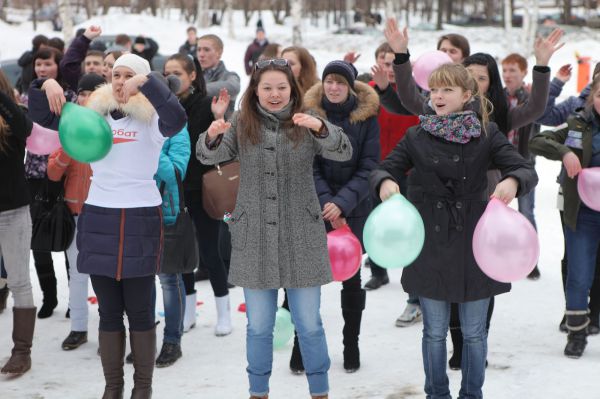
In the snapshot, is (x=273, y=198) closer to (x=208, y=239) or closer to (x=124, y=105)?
(x=124, y=105)

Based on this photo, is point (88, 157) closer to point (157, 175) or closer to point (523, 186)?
point (157, 175)

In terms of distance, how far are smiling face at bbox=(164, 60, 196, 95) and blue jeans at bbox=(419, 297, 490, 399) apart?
2433 mm

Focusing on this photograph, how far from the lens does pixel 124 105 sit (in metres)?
Result: 4.40

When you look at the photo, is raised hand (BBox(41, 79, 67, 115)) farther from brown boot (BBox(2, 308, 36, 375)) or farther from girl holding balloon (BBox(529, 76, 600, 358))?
girl holding balloon (BBox(529, 76, 600, 358))

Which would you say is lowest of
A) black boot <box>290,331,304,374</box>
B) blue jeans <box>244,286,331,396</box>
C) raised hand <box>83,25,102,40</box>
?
black boot <box>290,331,304,374</box>

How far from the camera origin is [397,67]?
5125 mm

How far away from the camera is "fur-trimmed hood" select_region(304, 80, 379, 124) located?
5.14 metres

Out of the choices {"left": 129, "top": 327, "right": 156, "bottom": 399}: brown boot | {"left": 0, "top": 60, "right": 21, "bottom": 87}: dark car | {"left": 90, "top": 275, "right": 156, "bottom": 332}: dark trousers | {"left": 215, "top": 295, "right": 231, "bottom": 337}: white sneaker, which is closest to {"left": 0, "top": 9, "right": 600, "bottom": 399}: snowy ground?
{"left": 215, "top": 295, "right": 231, "bottom": 337}: white sneaker

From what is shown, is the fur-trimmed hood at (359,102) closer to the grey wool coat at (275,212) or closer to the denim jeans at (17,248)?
the grey wool coat at (275,212)

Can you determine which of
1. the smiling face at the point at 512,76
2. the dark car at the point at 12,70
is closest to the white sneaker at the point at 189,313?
the smiling face at the point at 512,76

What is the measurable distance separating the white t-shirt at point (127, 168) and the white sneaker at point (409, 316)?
8.23 feet

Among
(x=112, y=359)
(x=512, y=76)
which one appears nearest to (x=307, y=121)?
(x=112, y=359)

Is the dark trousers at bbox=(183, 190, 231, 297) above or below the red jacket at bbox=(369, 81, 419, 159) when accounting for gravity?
below

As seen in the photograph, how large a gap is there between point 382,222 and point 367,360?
5.92ft
